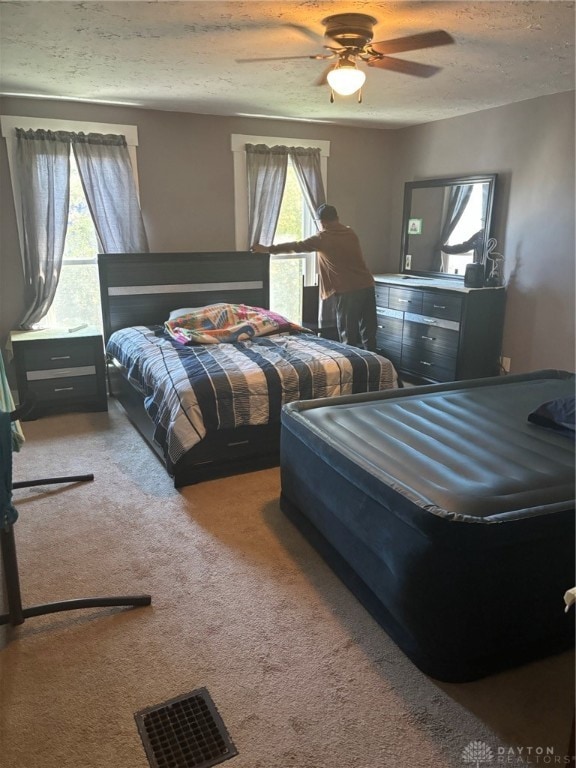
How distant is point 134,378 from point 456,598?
2794 mm

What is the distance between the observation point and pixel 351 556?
2.22 m

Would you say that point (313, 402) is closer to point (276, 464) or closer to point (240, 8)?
point (276, 464)

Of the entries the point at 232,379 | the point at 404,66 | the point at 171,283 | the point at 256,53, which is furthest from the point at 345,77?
the point at 171,283

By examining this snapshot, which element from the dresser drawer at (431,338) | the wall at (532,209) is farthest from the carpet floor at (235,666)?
the wall at (532,209)

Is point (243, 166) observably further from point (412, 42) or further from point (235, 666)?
point (235, 666)

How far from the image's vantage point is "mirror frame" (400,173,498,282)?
15.5 ft

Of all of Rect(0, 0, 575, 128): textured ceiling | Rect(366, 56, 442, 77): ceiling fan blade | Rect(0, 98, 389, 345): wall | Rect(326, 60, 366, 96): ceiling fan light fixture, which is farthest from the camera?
Rect(0, 98, 389, 345): wall

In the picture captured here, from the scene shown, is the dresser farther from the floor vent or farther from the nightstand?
the floor vent

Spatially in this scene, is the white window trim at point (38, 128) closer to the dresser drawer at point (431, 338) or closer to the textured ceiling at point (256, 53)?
the textured ceiling at point (256, 53)

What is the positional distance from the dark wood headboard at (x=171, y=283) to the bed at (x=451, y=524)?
2.74 metres

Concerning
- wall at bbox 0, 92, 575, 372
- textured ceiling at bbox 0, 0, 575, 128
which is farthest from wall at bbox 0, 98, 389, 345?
textured ceiling at bbox 0, 0, 575, 128

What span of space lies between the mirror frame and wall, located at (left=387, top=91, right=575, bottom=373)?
0.06m

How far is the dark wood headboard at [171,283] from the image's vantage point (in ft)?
15.6

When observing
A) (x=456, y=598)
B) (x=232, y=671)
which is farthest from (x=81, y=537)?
(x=456, y=598)
